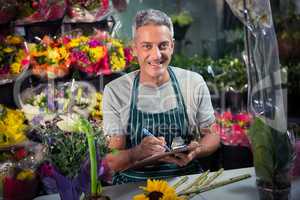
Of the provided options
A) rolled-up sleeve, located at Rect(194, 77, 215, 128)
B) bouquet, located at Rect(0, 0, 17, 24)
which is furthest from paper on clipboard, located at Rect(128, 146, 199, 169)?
bouquet, located at Rect(0, 0, 17, 24)

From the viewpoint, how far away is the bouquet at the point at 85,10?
7.66 ft

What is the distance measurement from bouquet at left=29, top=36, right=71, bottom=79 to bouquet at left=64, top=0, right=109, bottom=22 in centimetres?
18

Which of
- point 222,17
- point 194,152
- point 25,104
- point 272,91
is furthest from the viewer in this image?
point 222,17

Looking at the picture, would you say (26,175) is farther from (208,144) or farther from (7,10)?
(208,144)

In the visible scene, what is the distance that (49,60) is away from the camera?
2.28 m

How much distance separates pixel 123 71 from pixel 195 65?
0.45 m

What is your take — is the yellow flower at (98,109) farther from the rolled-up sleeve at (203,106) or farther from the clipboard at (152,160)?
the rolled-up sleeve at (203,106)

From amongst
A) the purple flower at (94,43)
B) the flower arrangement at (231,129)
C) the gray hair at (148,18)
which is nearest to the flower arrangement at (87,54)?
the purple flower at (94,43)

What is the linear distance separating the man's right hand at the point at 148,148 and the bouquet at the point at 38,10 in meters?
0.82

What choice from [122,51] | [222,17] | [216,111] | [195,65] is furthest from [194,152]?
[222,17]

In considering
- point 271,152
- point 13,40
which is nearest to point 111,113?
point 13,40

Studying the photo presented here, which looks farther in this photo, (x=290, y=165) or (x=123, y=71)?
(x=123, y=71)

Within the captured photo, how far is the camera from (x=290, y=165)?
175 centimetres

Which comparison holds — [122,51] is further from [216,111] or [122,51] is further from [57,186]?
[57,186]
